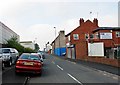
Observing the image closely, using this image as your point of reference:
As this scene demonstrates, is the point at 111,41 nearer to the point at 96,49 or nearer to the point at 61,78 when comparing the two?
the point at 96,49

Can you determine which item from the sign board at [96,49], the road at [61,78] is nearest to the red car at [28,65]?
the road at [61,78]

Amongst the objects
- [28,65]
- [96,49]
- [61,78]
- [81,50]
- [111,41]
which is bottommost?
[61,78]

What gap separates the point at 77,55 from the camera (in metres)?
56.1

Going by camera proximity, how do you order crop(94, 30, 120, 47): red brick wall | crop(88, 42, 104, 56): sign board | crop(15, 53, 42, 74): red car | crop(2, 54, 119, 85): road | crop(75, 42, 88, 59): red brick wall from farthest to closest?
crop(94, 30, 120, 47): red brick wall
crop(75, 42, 88, 59): red brick wall
crop(88, 42, 104, 56): sign board
crop(15, 53, 42, 74): red car
crop(2, 54, 119, 85): road

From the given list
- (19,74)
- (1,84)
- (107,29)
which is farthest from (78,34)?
(1,84)

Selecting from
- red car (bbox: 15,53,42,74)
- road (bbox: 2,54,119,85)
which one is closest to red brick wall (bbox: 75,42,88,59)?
road (bbox: 2,54,119,85)

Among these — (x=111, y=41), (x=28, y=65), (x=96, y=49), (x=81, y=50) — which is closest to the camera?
(x=28, y=65)

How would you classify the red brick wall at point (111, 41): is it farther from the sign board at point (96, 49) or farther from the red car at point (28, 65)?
the red car at point (28, 65)

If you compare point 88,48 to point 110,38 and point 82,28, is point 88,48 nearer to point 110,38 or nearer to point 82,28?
point 110,38

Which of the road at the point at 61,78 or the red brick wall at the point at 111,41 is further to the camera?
the red brick wall at the point at 111,41

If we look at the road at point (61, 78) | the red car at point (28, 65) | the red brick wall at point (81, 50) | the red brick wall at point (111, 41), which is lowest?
the road at point (61, 78)

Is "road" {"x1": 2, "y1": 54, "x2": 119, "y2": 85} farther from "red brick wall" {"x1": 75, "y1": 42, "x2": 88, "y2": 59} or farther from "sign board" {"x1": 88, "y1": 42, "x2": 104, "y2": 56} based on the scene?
"red brick wall" {"x1": 75, "y1": 42, "x2": 88, "y2": 59}

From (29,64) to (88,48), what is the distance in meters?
35.4

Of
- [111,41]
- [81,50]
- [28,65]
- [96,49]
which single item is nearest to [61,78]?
[28,65]
